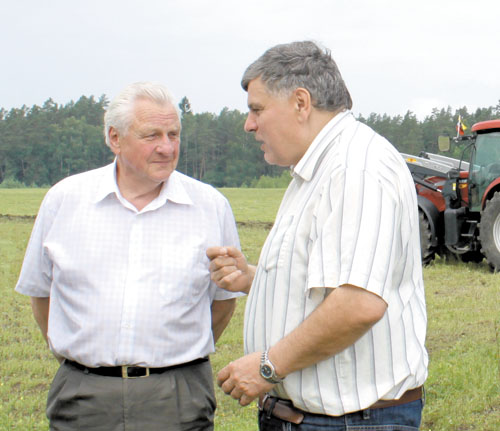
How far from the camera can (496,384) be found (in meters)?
5.16

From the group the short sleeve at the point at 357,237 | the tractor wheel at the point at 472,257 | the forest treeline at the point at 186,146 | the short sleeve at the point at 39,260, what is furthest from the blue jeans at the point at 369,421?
the forest treeline at the point at 186,146

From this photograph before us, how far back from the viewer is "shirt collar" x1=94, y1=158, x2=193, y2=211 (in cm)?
273

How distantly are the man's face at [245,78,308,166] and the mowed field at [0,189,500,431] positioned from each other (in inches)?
105

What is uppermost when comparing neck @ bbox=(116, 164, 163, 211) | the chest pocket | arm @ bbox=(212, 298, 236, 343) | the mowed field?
neck @ bbox=(116, 164, 163, 211)

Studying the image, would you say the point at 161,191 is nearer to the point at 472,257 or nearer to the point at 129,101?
the point at 129,101

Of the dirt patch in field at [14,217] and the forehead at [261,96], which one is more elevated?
the forehead at [261,96]

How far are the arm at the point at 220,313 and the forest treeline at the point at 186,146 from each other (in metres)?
81.2

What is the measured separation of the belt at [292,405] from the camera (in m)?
2.20

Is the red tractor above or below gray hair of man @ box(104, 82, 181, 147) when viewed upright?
below

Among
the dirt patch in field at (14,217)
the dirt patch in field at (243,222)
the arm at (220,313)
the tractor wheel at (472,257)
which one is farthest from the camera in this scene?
the dirt patch in field at (14,217)

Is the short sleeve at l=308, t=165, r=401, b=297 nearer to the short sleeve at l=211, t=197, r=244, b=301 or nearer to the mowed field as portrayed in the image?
the short sleeve at l=211, t=197, r=244, b=301

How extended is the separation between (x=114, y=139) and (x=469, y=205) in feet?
30.4

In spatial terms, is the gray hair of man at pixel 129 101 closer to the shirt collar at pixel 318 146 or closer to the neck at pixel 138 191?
the neck at pixel 138 191

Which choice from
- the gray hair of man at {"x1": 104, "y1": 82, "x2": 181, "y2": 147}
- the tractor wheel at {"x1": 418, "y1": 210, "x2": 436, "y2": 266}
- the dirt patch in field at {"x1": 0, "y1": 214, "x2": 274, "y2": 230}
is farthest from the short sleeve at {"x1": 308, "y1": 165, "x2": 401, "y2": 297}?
the dirt patch in field at {"x1": 0, "y1": 214, "x2": 274, "y2": 230}
